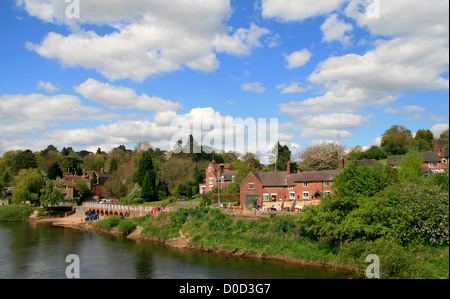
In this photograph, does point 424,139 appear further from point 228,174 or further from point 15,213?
point 15,213

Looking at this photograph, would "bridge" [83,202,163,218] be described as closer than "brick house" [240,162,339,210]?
No

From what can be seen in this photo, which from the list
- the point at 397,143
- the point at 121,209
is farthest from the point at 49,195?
the point at 397,143

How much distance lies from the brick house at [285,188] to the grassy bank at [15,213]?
45.8 m

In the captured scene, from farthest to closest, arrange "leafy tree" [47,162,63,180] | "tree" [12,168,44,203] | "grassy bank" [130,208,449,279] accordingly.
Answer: "leafy tree" [47,162,63,180] < "tree" [12,168,44,203] < "grassy bank" [130,208,449,279]

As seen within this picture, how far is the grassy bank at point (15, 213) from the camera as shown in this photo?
68.7 metres

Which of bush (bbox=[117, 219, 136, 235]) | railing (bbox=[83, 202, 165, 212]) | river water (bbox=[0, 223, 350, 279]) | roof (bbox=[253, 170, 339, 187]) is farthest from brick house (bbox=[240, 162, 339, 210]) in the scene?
bush (bbox=[117, 219, 136, 235])

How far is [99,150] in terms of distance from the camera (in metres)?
144

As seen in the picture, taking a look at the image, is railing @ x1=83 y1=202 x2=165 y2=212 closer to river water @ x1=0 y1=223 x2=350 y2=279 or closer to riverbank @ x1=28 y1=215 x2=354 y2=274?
riverbank @ x1=28 y1=215 x2=354 y2=274

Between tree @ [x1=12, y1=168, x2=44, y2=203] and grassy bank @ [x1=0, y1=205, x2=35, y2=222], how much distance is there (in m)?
2.29

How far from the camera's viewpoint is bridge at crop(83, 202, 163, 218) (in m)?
56.2

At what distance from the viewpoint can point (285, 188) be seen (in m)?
53.8

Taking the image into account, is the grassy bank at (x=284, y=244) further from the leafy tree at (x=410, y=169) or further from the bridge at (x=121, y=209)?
the leafy tree at (x=410, y=169)

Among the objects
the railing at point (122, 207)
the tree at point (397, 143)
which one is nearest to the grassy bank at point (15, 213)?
the railing at point (122, 207)

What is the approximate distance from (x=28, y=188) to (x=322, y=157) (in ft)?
204
